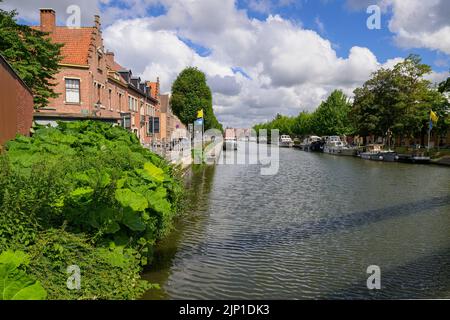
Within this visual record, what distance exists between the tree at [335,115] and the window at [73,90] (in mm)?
61218

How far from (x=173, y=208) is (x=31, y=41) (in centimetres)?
1663

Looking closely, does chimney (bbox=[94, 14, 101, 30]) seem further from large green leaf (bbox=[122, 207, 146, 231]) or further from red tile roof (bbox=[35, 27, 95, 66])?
large green leaf (bbox=[122, 207, 146, 231])

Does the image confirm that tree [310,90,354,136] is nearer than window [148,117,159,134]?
No

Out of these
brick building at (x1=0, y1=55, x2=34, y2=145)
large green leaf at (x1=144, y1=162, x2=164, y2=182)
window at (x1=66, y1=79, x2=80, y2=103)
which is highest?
window at (x1=66, y1=79, x2=80, y2=103)

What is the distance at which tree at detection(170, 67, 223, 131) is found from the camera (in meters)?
64.9

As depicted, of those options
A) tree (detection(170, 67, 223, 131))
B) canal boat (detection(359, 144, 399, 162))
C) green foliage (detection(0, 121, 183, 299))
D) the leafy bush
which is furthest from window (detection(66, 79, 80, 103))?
tree (detection(170, 67, 223, 131))

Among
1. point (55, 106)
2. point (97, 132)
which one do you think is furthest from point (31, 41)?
point (97, 132)

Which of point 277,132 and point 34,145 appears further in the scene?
point 277,132

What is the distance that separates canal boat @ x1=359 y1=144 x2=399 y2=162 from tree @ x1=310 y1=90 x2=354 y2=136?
2861 centimetres

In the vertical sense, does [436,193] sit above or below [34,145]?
below

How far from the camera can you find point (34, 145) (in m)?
8.89

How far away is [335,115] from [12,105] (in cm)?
7698
